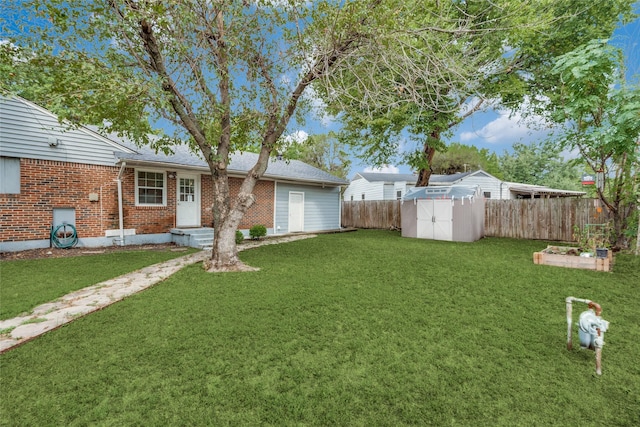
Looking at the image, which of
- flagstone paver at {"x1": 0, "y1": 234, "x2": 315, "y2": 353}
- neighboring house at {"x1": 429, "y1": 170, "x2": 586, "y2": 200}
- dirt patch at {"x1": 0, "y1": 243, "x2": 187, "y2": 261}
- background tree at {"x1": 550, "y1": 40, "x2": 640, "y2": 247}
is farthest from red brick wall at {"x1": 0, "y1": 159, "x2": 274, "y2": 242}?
neighboring house at {"x1": 429, "y1": 170, "x2": 586, "y2": 200}

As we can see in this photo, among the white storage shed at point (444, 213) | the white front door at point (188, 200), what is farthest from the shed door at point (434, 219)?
the white front door at point (188, 200)

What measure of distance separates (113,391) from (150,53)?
578cm

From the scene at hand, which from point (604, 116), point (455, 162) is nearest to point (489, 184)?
point (455, 162)

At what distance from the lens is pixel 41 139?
8.03 m

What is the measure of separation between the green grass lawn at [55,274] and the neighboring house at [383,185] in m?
18.8

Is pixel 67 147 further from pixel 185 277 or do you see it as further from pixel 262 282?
pixel 262 282

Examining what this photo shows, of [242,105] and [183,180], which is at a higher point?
[242,105]

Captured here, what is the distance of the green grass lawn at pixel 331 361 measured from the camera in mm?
2039

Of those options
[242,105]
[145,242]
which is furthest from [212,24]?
[145,242]

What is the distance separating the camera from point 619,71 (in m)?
7.17

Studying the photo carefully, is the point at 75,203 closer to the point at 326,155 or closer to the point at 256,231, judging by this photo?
the point at 256,231

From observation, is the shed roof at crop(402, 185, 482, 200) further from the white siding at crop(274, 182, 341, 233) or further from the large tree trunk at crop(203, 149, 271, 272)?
the large tree trunk at crop(203, 149, 271, 272)

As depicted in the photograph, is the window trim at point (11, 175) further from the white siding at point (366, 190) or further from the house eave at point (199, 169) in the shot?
the white siding at point (366, 190)

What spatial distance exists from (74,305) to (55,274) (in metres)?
2.31
